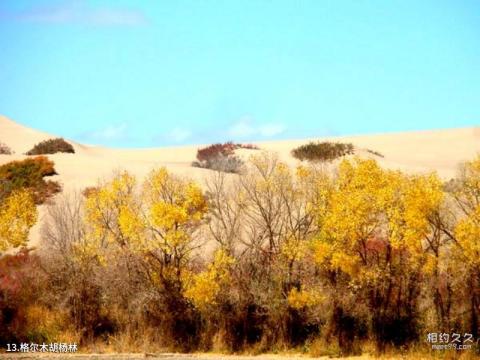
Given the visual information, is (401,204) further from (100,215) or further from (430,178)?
(100,215)

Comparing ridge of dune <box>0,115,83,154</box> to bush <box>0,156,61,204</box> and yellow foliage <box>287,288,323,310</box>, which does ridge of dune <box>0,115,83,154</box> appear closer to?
bush <box>0,156,61,204</box>

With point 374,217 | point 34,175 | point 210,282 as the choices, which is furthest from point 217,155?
point 374,217

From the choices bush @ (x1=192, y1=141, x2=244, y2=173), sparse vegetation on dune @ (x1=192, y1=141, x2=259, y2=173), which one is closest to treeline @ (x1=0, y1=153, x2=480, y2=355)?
bush @ (x1=192, y1=141, x2=244, y2=173)

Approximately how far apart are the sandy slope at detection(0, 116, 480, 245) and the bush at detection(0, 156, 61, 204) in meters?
1.01

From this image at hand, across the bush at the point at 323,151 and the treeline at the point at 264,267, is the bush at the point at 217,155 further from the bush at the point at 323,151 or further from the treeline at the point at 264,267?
the treeline at the point at 264,267

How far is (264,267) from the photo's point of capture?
3159cm

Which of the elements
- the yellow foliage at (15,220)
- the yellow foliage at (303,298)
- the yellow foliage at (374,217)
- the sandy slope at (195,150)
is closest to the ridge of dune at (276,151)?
the sandy slope at (195,150)

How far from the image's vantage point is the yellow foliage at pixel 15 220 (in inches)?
1193

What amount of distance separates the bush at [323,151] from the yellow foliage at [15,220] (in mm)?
31664

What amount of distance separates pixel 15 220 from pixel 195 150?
199ft

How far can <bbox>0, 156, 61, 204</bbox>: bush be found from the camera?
4895 cm

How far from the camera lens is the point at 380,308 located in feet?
95.4

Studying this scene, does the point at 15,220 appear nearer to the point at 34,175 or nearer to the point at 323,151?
the point at 34,175

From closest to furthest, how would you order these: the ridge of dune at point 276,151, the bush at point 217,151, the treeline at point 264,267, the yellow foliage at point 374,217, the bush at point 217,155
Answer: the yellow foliage at point 374,217, the treeline at point 264,267, the ridge of dune at point 276,151, the bush at point 217,155, the bush at point 217,151
